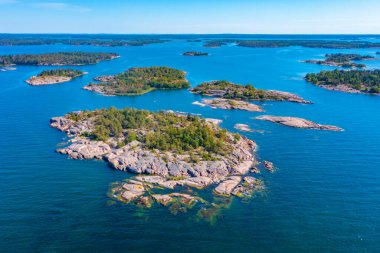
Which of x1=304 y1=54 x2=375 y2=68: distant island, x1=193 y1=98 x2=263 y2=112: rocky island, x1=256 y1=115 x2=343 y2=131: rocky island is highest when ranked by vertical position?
x1=304 y1=54 x2=375 y2=68: distant island

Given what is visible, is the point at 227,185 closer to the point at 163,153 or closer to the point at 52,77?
the point at 163,153

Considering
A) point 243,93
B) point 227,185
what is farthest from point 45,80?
point 227,185

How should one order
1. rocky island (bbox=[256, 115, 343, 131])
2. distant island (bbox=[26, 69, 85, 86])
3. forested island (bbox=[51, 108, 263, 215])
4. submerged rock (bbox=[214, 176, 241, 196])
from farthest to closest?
distant island (bbox=[26, 69, 85, 86]) < rocky island (bbox=[256, 115, 343, 131]) < forested island (bbox=[51, 108, 263, 215]) < submerged rock (bbox=[214, 176, 241, 196])

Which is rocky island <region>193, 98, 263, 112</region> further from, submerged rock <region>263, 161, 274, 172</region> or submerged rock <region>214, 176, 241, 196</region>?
submerged rock <region>214, 176, 241, 196</region>

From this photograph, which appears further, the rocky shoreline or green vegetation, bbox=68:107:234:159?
the rocky shoreline

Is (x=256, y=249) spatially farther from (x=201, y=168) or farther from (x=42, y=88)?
(x=42, y=88)

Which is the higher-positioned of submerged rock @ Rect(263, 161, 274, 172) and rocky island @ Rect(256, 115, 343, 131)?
rocky island @ Rect(256, 115, 343, 131)

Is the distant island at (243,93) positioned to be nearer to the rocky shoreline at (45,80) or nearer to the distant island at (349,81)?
the distant island at (349,81)

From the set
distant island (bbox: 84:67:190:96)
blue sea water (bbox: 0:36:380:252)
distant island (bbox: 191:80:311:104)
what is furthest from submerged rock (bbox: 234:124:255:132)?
distant island (bbox: 84:67:190:96)
